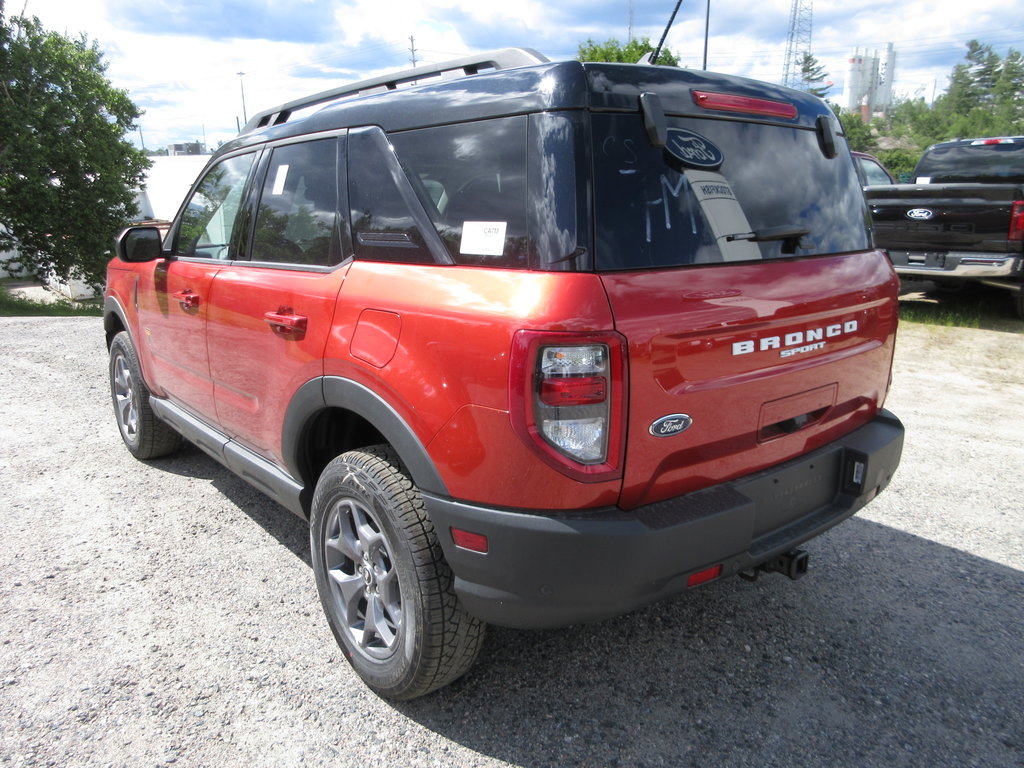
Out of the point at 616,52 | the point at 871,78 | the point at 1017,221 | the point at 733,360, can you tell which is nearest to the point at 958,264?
the point at 1017,221

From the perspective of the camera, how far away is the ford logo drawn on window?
7.12 ft

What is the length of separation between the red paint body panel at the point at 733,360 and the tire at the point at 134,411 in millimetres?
3474

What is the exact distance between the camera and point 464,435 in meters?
2.01

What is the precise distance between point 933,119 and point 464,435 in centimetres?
10980

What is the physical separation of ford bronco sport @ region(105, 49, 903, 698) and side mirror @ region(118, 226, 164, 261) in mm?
1142

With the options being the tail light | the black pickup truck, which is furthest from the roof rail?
the black pickup truck

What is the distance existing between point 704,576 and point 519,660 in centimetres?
90

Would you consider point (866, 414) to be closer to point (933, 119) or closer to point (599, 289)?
point (599, 289)

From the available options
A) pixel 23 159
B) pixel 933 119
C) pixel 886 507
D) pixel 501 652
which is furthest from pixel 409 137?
pixel 933 119

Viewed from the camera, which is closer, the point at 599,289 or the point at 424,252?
the point at 599,289

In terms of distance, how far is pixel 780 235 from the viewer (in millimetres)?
2412

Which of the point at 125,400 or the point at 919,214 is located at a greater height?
the point at 919,214

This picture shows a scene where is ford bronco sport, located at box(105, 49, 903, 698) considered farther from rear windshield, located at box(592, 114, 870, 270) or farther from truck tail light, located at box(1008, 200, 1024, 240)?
truck tail light, located at box(1008, 200, 1024, 240)

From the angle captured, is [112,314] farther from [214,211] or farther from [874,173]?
[874,173]
